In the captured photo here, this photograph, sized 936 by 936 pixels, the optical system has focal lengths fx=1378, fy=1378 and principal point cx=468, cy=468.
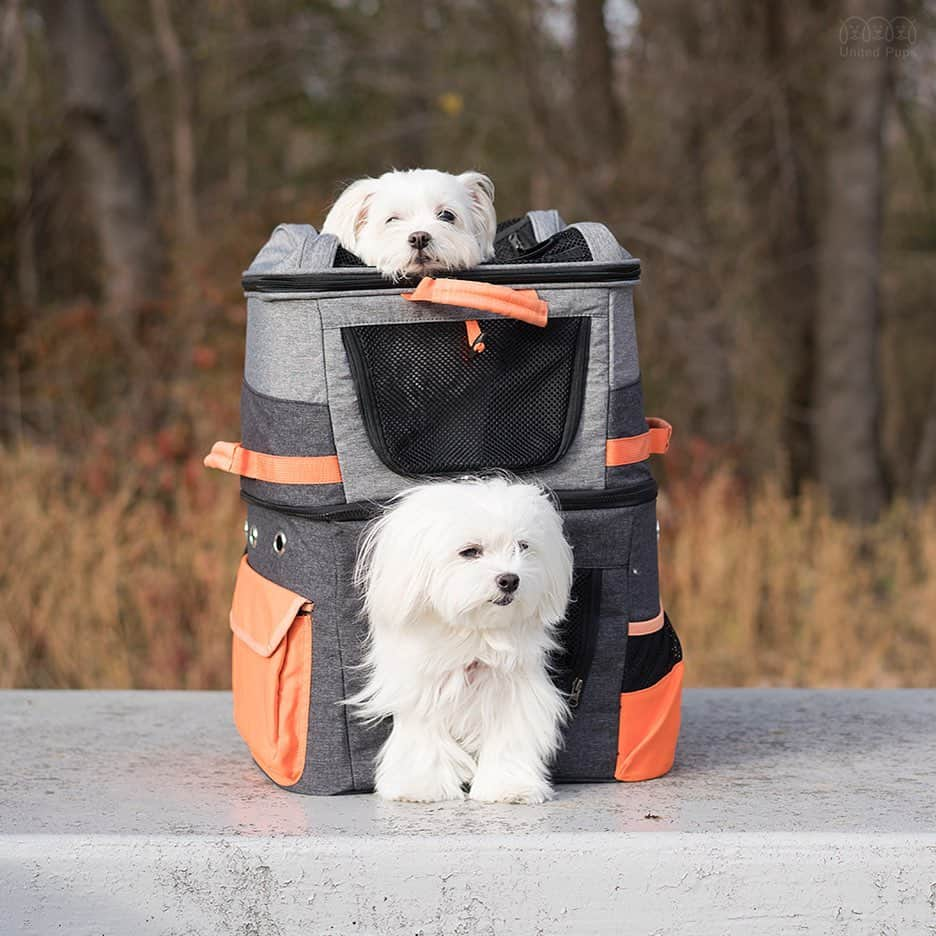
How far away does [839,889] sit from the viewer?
235 centimetres

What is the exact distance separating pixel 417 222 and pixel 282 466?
55 centimetres

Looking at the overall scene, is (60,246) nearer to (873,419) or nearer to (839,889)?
(873,419)

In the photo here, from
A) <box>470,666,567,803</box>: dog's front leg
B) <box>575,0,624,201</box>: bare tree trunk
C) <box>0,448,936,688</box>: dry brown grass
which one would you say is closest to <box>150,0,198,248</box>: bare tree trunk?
<box>575,0,624,201</box>: bare tree trunk

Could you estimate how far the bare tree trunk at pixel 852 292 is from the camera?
21.8ft

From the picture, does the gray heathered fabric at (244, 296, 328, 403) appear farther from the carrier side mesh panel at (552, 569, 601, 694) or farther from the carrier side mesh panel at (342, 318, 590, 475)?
the carrier side mesh panel at (552, 569, 601, 694)

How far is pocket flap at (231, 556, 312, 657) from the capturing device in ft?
8.66

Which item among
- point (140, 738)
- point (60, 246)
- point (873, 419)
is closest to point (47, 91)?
point (60, 246)

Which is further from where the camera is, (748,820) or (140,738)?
(140,738)

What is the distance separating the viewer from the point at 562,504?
2.65 meters

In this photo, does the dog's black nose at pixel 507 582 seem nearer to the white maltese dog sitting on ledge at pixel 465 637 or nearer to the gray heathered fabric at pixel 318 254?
the white maltese dog sitting on ledge at pixel 465 637

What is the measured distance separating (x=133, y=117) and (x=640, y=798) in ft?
21.0

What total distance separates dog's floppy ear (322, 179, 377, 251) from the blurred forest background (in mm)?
2328

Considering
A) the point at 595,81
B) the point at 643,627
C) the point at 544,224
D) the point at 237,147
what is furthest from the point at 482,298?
the point at 237,147

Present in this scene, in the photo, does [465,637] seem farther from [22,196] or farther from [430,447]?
[22,196]
